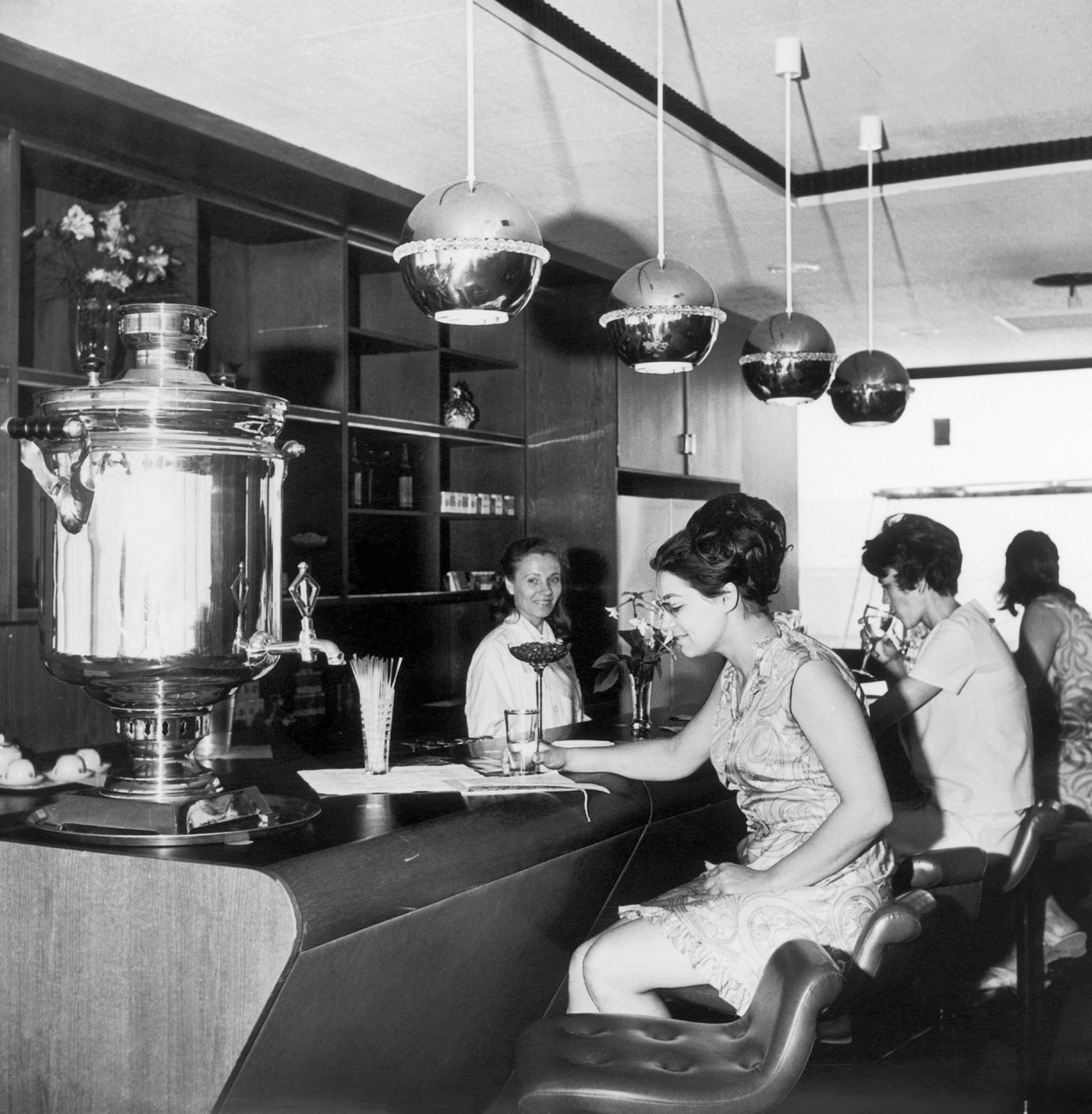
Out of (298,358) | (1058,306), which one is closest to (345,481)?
(298,358)

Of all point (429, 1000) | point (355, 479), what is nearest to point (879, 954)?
point (429, 1000)

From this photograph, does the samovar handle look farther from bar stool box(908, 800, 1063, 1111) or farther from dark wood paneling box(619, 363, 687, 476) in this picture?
dark wood paneling box(619, 363, 687, 476)

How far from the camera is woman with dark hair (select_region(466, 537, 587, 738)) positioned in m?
4.11

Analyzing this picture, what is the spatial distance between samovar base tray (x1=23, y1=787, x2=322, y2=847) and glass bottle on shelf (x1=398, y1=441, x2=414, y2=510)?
3510mm

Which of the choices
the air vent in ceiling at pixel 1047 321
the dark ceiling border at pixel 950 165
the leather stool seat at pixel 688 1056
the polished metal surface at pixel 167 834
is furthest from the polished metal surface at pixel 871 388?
the air vent in ceiling at pixel 1047 321

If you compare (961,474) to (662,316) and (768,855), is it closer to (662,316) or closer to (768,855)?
(662,316)

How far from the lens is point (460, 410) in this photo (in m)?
5.89

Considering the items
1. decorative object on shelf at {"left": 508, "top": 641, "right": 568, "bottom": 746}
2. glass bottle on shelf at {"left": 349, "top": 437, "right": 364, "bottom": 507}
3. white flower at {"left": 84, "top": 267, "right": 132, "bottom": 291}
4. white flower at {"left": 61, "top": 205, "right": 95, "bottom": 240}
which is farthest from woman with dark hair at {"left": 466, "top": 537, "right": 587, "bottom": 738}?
white flower at {"left": 61, "top": 205, "right": 95, "bottom": 240}

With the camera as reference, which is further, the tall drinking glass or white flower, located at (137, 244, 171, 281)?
white flower, located at (137, 244, 171, 281)

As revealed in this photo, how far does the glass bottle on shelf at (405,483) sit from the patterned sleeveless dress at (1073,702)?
2.52 metres

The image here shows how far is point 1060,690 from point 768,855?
8.24ft

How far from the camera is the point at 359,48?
11.6 ft

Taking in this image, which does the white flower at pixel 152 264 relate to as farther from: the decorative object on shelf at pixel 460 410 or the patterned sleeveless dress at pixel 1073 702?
the patterned sleeveless dress at pixel 1073 702

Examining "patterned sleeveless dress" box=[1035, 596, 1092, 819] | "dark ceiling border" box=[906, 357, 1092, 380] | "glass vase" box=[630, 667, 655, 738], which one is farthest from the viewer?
"dark ceiling border" box=[906, 357, 1092, 380]
